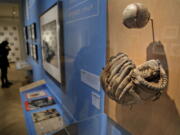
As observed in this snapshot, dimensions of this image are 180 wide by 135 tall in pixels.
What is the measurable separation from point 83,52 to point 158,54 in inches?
28.3

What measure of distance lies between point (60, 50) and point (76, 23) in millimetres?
483

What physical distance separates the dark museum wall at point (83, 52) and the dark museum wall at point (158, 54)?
200 mm

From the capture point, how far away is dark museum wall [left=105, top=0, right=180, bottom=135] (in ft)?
1.72

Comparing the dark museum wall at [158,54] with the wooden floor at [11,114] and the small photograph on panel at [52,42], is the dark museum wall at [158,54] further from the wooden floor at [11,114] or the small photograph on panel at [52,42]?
the wooden floor at [11,114]

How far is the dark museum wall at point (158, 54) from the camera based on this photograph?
523mm

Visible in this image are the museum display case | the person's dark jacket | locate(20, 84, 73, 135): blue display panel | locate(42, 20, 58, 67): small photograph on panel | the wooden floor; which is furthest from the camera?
the person's dark jacket

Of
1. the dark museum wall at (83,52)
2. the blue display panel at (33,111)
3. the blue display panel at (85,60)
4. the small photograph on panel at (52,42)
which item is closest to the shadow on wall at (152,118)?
the blue display panel at (85,60)

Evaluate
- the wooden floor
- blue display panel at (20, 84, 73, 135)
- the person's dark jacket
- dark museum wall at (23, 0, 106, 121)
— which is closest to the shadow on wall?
dark museum wall at (23, 0, 106, 121)

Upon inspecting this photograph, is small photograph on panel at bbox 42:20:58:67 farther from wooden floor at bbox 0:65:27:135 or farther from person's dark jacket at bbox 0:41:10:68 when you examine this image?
person's dark jacket at bbox 0:41:10:68

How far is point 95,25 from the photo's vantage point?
102 centimetres

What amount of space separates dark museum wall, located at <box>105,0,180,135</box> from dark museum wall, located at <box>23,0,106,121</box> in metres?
0.20

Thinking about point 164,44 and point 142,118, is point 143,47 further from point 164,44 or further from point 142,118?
point 142,118

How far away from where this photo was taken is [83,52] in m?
1.22

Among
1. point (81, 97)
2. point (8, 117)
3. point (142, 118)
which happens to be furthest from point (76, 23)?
point (8, 117)
